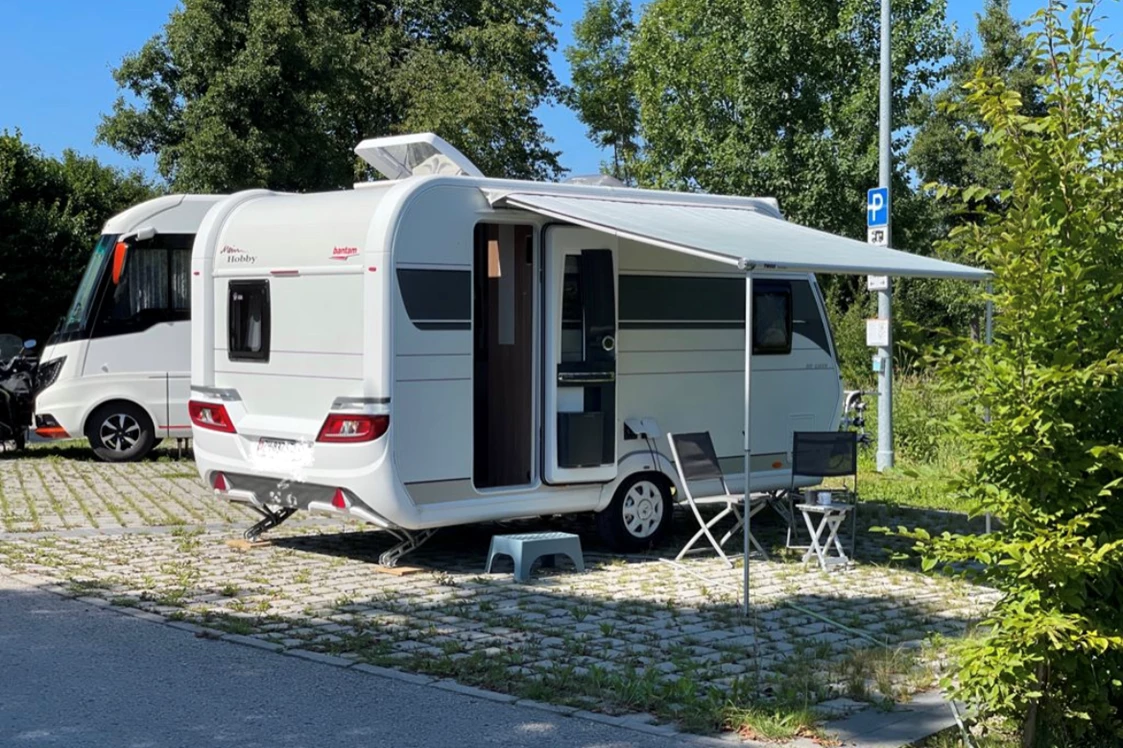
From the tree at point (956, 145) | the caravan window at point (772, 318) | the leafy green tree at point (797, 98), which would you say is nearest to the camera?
the caravan window at point (772, 318)

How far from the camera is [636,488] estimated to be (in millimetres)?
10281

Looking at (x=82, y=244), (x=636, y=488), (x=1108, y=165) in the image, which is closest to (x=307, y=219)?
(x=636, y=488)

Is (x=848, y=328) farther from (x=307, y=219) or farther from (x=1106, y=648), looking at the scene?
(x=1106, y=648)

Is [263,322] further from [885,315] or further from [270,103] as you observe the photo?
[270,103]

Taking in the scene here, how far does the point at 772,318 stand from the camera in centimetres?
1120

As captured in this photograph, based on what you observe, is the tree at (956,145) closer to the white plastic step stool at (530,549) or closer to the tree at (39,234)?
the tree at (39,234)

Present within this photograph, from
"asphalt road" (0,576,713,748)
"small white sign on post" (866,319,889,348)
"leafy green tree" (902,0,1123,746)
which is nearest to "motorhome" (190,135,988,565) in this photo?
"asphalt road" (0,576,713,748)

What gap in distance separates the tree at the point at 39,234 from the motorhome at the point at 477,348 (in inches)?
544

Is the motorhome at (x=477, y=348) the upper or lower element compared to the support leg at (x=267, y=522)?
upper

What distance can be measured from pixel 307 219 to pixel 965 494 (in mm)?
5477

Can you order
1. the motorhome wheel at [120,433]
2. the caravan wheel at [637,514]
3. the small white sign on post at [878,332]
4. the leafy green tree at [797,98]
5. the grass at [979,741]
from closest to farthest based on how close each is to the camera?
the grass at [979,741] → the caravan wheel at [637,514] → the small white sign on post at [878,332] → the motorhome wheel at [120,433] → the leafy green tree at [797,98]

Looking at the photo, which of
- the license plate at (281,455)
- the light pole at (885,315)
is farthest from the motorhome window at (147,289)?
the light pole at (885,315)

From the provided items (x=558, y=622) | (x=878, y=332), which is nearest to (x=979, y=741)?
(x=558, y=622)

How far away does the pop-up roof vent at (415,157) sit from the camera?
1052cm
